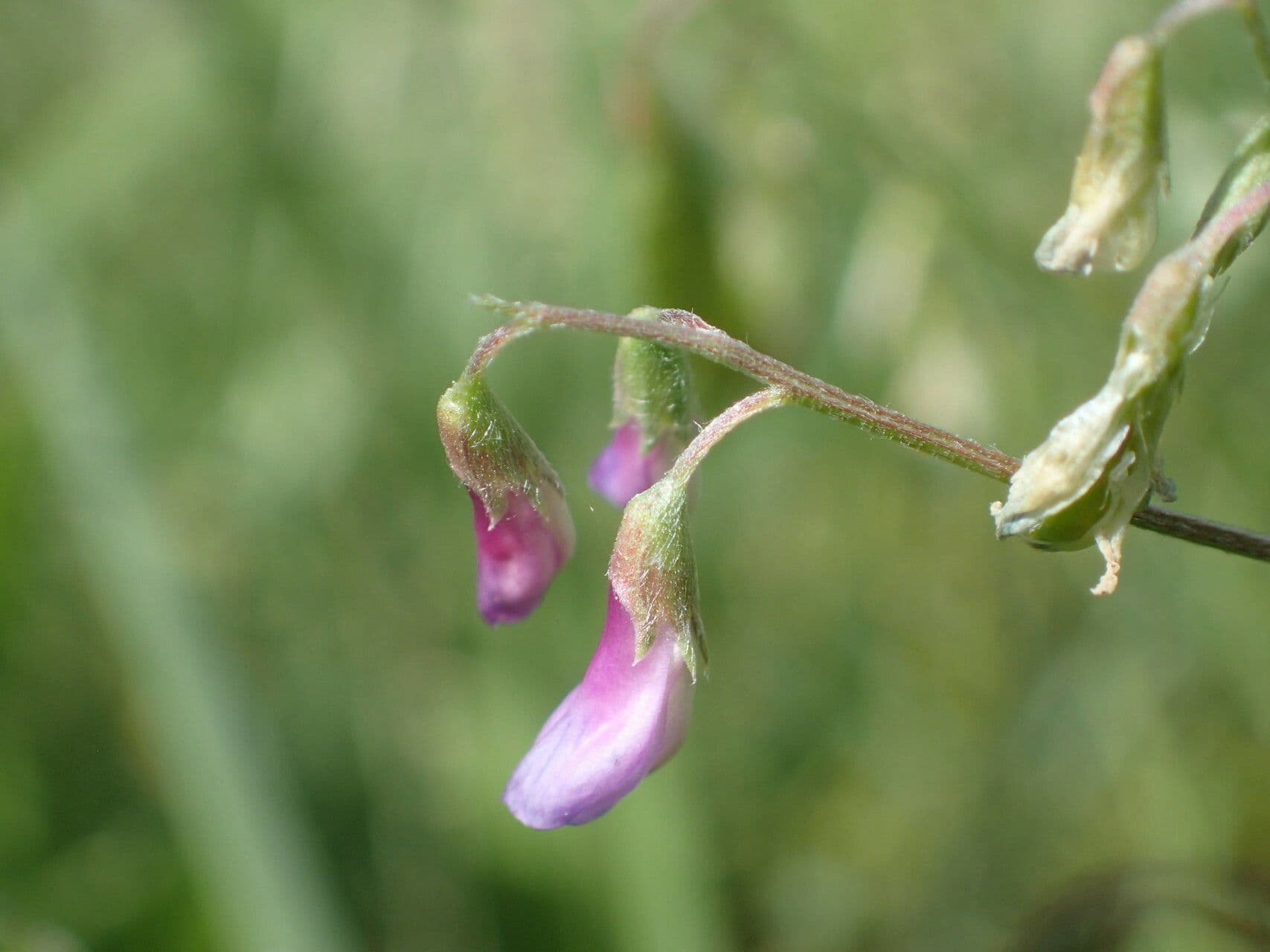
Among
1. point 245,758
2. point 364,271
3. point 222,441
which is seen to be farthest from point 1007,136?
point 245,758

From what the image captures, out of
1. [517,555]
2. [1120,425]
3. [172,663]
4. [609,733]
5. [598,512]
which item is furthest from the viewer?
[598,512]

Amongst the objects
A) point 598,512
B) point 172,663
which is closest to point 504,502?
point 172,663

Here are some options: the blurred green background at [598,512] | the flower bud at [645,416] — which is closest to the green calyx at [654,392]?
the flower bud at [645,416]

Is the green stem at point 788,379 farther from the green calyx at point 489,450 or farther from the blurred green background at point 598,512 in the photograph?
the blurred green background at point 598,512

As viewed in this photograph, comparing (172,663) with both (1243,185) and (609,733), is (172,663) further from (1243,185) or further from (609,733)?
(1243,185)

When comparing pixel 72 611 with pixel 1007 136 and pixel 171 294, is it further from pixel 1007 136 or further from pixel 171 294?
pixel 1007 136

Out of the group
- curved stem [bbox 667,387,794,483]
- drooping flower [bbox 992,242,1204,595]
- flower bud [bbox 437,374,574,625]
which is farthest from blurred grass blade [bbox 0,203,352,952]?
drooping flower [bbox 992,242,1204,595]

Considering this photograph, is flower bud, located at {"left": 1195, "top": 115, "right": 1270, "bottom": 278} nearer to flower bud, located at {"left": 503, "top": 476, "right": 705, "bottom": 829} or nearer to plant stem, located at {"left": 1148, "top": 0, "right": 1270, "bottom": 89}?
plant stem, located at {"left": 1148, "top": 0, "right": 1270, "bottom": 89}
